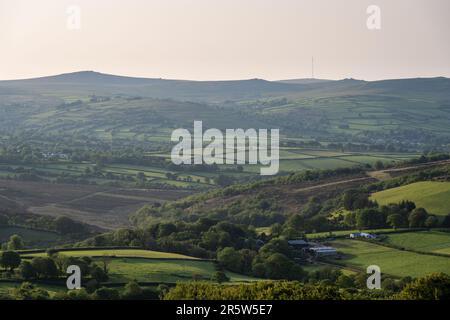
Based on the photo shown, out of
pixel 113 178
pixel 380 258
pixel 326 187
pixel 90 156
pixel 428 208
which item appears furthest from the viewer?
pixel 90 156

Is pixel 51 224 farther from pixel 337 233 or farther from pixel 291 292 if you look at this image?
pixel 291 292

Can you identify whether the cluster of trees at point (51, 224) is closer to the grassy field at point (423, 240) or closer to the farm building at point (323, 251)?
the farm building at point (323, 251)

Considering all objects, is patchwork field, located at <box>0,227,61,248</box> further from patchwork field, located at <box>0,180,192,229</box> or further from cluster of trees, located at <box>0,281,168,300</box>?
cluster of trees, located at <box>0,281,168,300</box>

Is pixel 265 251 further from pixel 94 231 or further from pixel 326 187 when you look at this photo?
pixel 326 187

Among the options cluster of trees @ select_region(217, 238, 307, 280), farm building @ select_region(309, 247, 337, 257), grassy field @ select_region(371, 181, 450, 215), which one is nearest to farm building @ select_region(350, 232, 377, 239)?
farm building @ select_region(309, 247, 337, 257)

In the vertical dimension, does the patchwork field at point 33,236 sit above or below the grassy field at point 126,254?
below

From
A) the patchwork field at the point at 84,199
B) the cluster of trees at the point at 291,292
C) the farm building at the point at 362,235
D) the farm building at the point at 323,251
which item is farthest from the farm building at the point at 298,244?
the patchwork field at the point at 84,199
